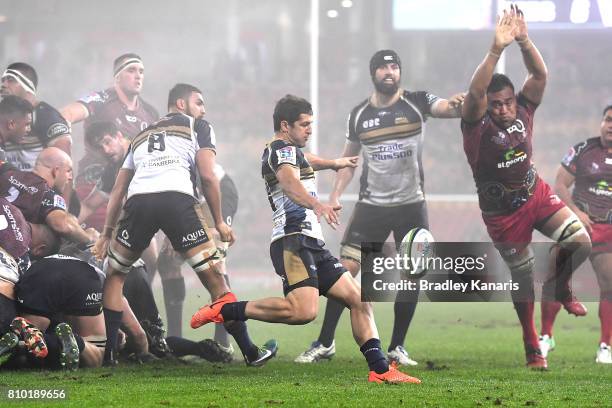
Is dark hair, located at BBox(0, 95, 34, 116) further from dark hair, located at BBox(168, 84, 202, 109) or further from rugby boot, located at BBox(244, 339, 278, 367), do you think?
rugby boot, located at BBox(244, 339, 278, 367)

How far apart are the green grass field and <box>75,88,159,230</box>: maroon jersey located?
270cm

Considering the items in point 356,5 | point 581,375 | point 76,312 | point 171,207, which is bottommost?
point 581,375

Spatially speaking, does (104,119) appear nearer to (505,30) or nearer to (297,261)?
(505,30)

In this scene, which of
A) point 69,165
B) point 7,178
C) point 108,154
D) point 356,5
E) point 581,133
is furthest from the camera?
point 581,133

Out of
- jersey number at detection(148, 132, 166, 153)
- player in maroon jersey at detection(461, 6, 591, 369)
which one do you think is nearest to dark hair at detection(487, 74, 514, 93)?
player in maroon jersey at detection(461, 6, 591, 369)

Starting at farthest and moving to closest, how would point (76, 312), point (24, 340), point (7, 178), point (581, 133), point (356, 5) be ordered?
point (581, 133)
point (356, 5)
point (7, 178)
point (76, 312)
point (24, 340)

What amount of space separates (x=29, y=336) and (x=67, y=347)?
39 centimetres

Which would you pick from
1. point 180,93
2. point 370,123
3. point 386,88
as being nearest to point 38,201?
point 180,93

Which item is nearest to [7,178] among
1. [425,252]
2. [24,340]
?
[24,340]

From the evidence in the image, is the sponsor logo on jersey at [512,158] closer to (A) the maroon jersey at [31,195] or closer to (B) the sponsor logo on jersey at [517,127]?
(B) the sponsor logo on jersey at [517,127]

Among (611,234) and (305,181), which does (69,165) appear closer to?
(305,181)

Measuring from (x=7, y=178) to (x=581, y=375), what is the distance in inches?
192

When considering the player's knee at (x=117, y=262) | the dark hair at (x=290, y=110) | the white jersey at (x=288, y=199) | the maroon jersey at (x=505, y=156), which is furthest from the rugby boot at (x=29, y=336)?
the maroon jersey at (x=505, y=156)

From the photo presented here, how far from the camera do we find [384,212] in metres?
10.7
